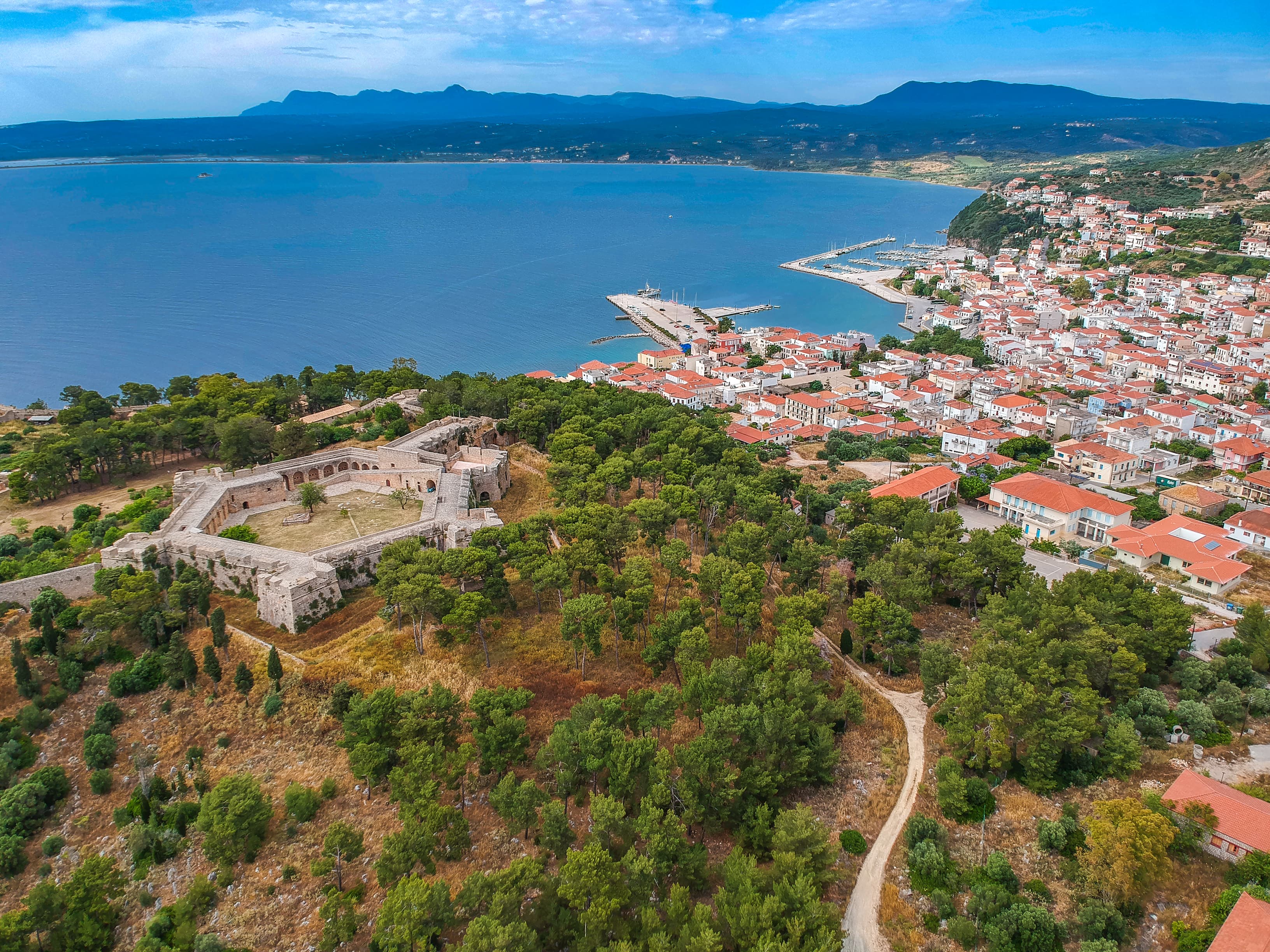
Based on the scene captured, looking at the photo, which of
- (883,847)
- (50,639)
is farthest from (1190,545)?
(50,639)

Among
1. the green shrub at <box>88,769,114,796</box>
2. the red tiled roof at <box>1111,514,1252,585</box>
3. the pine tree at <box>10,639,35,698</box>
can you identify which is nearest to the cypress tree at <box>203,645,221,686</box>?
the green shrub at <box>88,769,114,796</box>

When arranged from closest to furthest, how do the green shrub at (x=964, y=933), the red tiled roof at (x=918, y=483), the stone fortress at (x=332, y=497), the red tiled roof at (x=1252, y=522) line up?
the green shrub at (x=964, y=933)
the stone fortress at (x=332, y=497)
the red tiled roof at (x=1252, y=522)
the red tiled roof at (x=918, y=483)

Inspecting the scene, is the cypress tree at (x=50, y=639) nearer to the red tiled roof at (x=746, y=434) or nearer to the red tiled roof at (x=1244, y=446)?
the red tiled roof at (x=746, y=434)

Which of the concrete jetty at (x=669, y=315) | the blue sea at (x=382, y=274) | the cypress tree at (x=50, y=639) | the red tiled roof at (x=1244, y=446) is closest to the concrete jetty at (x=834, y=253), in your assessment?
the blue sea at (x=382, y=274)

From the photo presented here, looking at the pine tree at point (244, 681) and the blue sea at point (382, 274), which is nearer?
the pine tree at point (244, 681)

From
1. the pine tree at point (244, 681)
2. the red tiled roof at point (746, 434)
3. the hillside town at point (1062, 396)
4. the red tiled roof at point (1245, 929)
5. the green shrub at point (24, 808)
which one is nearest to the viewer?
the red tiled roof at point (1245, 929)

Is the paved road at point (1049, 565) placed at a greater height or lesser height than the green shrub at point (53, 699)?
lesser

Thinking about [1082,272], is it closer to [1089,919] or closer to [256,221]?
[1089,919]

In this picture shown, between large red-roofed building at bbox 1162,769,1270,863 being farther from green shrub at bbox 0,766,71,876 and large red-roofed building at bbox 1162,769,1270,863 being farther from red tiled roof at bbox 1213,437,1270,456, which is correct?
red tiled roof at bbox 1213,437,1270,456
